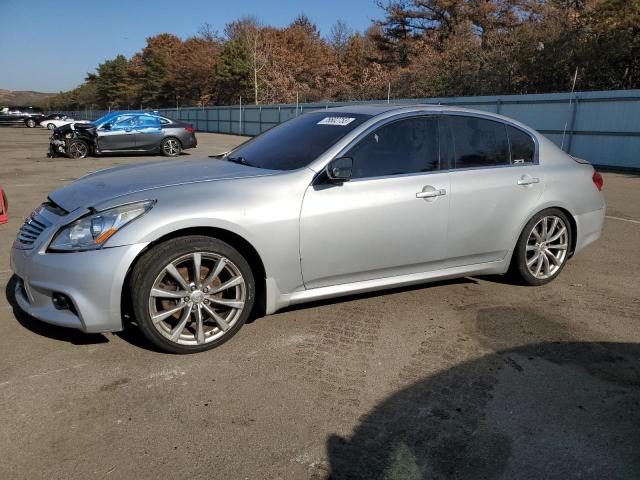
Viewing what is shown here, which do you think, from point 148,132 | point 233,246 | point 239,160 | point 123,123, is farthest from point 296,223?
point 123,123

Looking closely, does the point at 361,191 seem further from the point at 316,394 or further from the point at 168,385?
the point at 168,385

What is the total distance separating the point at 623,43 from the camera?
22.0m

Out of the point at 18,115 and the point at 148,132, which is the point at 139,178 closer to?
the point at 148,132

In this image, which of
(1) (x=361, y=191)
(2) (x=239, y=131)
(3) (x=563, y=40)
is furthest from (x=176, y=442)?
(2) (x=239, y=131)

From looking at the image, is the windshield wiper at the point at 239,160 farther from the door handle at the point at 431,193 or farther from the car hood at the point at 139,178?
the door handle at the point at 431,193

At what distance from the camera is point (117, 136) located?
17359mm

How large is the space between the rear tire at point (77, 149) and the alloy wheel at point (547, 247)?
16.1 meters

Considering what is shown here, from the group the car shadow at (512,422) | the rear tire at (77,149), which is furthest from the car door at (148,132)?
the car shadow at (512,422)

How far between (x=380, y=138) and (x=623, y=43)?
2298cm

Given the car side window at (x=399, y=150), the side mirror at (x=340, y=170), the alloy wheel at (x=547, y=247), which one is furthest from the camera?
the alloy wheel at (x=547, y=247)

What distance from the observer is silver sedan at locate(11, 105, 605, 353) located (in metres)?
3.19

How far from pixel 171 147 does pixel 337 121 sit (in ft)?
49.1

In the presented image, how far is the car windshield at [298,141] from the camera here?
3887mm

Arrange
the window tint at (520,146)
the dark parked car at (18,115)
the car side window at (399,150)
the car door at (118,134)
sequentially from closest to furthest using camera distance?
the car side window at (399,150), the window tint at (520,146), the car door at (118,134), the dark parked car at (18,115)
